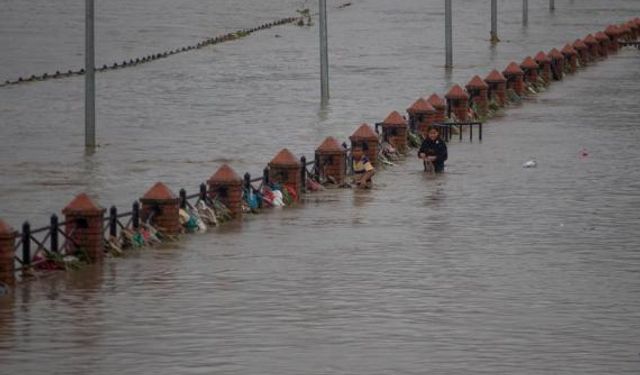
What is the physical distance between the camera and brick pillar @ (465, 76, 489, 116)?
5312cm

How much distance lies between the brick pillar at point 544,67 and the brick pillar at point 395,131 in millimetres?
23252

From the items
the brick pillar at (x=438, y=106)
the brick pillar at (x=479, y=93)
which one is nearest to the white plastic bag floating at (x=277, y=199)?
the brick pillar at (x=438, y=106)

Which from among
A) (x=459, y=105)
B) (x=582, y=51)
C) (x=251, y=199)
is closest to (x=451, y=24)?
(x=582, y=51)

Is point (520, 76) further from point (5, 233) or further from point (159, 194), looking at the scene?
point (5, 233)

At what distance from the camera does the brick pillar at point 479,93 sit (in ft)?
174

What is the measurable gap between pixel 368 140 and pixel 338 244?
11223mm

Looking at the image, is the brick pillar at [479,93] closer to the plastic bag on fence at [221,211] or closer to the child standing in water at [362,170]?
the child standing in water at [362,170]

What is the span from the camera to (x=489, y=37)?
311 ft

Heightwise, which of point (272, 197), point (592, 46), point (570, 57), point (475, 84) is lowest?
point (272, 197)

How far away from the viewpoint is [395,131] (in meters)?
43.0

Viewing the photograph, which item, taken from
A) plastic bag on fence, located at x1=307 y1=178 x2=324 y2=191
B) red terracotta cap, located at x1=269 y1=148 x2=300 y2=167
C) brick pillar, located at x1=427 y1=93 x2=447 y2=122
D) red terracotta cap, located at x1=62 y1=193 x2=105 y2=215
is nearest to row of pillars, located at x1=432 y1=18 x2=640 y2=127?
brick pillar, located at x1=427 y1=93 x2=447 y2=122

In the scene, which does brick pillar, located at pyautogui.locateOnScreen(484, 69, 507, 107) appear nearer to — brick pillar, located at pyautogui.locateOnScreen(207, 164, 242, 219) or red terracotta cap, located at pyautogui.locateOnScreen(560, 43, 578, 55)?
red terracotta cap, located at pyautogui.locateOnScreen(560, 43, 578, 55)

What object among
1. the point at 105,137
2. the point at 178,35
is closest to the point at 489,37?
the point at 178,35

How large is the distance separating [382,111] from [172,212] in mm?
27417
